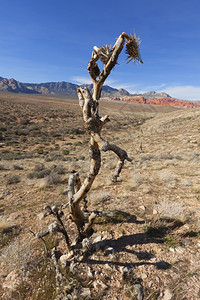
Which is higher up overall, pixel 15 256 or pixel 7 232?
pixel 15 256

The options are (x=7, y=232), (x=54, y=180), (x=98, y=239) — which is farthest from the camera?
(x=54, y=180)

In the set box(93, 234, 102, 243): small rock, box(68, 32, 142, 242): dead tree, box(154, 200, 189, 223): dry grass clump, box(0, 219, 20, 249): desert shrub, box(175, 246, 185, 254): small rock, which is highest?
box(68, 32, 142, 242): dead tree

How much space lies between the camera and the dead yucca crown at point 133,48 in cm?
265

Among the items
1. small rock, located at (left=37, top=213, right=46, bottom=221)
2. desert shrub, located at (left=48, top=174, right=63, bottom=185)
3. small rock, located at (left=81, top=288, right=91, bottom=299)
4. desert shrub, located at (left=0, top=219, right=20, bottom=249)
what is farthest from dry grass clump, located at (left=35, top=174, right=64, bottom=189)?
small rock, located at (left=81, top=288, right=91, bottom=299)

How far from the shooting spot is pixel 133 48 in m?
2.70

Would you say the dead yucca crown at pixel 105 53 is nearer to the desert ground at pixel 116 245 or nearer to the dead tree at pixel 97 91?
the dead tree at pixel 97 91

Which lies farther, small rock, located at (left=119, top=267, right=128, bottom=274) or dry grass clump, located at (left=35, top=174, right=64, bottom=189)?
dry grass clump, located at (left=35, top=174, right=64, bottom=189)

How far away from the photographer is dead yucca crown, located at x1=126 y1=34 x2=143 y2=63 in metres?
2.65

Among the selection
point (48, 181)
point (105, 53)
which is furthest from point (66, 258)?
point (48, 181)

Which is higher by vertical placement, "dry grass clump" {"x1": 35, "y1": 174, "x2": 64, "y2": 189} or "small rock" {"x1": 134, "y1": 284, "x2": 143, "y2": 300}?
"small rock" {"x1": 134, "y1": 284, "x2": 143, "y2": 300}

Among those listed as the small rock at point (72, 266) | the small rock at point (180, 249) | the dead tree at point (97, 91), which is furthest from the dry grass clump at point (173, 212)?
the dead tree at point (97, 91)

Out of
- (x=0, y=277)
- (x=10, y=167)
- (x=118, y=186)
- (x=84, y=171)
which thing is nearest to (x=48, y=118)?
(x=10, y=167)

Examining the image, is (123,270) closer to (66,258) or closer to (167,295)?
(167,295)

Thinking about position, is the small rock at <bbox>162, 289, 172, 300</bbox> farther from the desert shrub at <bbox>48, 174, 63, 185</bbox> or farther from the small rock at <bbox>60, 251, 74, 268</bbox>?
the desert shrub at <bbox>48, 174, 63, 185</bbox>
